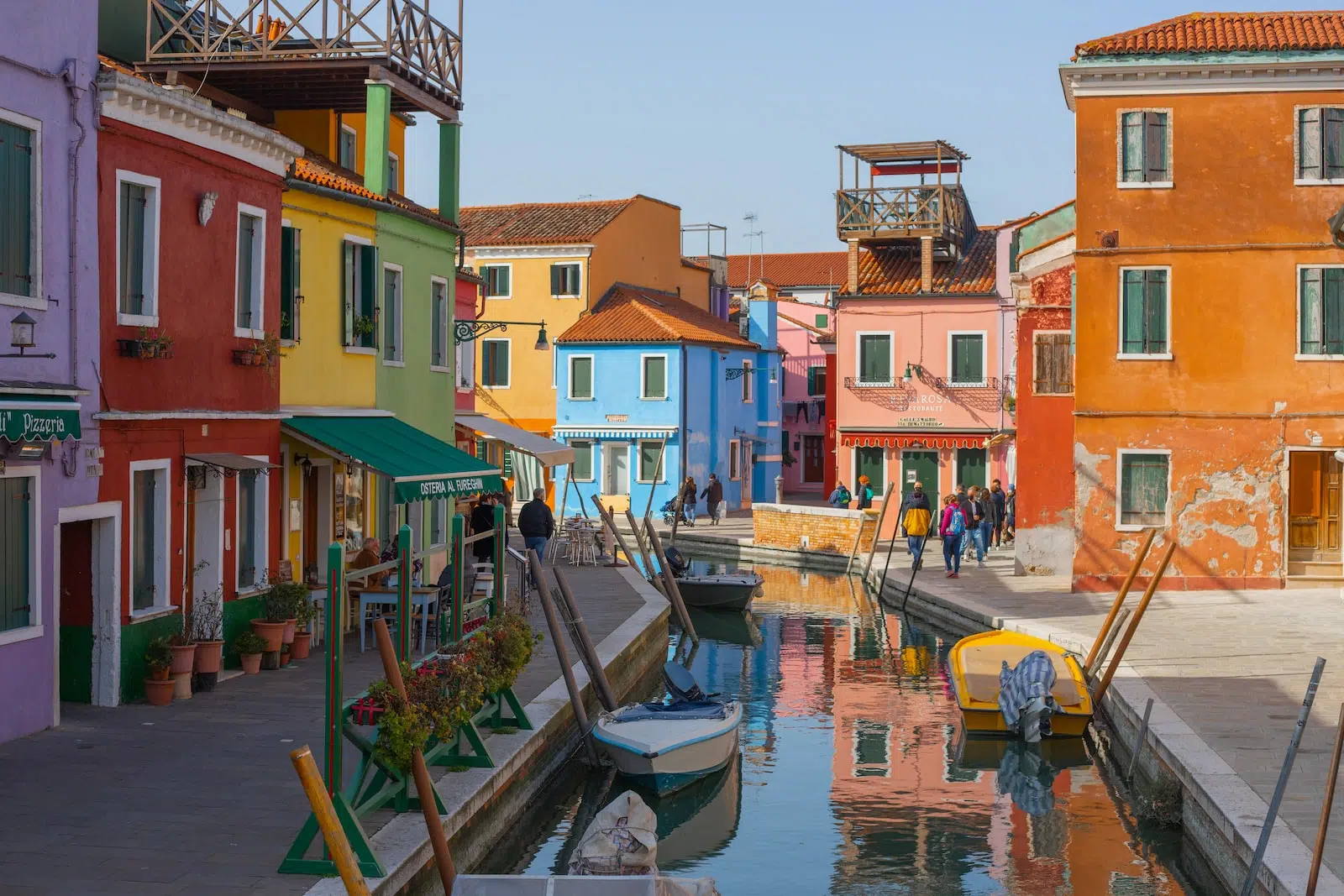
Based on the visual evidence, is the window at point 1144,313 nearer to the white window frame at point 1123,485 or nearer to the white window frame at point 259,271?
the white window frame at point 1123,485

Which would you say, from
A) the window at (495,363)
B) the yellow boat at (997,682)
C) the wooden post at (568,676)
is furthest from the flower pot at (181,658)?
the window at (495,363)

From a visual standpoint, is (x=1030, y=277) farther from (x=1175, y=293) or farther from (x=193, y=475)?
(x=193, y=475)

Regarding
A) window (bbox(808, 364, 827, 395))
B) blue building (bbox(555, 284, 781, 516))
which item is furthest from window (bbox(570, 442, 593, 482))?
window (bbox(808, 364, 827, 395))

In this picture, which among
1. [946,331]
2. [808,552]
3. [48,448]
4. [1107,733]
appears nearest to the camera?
[48,448]

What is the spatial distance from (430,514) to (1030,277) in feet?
40.0

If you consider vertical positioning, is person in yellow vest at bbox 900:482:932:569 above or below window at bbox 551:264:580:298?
below

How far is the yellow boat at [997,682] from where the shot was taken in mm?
15539

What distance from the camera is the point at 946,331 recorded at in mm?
40969

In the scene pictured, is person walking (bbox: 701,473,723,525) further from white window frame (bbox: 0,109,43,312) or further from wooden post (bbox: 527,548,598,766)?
white window frame (bbox: 0,109,43,312)

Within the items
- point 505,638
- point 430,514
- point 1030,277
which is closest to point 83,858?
point 505,638

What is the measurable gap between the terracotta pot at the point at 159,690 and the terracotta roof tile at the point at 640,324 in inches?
1225

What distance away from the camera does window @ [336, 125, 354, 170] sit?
75.1ft

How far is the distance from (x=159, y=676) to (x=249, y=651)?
1731 millimetres

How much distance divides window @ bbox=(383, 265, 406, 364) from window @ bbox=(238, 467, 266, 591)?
15.2ft
